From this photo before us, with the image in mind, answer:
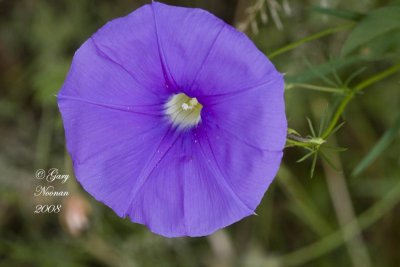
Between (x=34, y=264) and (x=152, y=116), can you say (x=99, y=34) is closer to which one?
(x=152, y=116)

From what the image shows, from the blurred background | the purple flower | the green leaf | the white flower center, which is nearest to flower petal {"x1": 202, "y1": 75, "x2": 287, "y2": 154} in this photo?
the purple flower

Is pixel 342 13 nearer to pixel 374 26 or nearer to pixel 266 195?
pixel 374 26

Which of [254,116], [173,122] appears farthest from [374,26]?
[173,122]

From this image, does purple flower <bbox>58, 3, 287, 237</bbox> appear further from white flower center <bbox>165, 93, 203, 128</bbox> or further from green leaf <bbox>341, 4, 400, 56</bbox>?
green leaf <bbox>341, 4, 400, 56</bbox>

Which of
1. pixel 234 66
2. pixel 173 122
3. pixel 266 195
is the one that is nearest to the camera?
pixel 234 66

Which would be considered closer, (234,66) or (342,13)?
(234,66)
